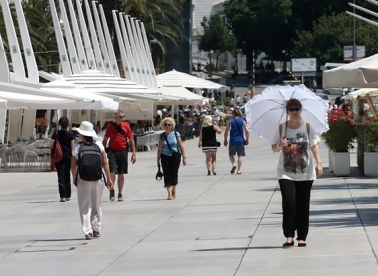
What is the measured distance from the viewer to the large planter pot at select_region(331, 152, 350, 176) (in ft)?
Answer: 86.5

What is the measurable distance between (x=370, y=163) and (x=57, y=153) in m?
7.38

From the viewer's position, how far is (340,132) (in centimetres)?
2670

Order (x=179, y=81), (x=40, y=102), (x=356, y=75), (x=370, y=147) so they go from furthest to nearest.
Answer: (x=179, y=81) < (x=40, y=102) < (x=370, y=147) < (x=356, y=75)

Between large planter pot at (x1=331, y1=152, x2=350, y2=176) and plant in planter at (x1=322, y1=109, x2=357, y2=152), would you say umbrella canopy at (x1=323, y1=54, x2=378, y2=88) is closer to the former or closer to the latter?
large planter pot at (x1=331, y1=152, x2=350, y2=176)

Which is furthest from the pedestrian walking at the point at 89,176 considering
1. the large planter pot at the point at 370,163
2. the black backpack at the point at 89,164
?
the large planter pot at the point at 370,163

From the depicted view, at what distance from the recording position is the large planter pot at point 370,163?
2577 centimetres

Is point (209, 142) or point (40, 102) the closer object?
point (209, 142)

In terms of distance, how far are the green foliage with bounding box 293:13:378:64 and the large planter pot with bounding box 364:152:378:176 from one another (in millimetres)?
87176

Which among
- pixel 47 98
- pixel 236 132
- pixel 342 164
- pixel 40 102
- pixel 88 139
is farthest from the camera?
pixel 47 98

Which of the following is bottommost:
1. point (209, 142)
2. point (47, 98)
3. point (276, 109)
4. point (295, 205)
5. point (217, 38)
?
point (295, 205)

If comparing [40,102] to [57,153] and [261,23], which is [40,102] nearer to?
[57,153]

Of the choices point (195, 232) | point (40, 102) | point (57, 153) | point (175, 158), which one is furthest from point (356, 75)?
point (40, 102)

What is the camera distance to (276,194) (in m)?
22.0

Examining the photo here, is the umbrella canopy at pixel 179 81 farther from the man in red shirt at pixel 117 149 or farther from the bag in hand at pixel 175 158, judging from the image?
the bag in hand at pixel 175 158
